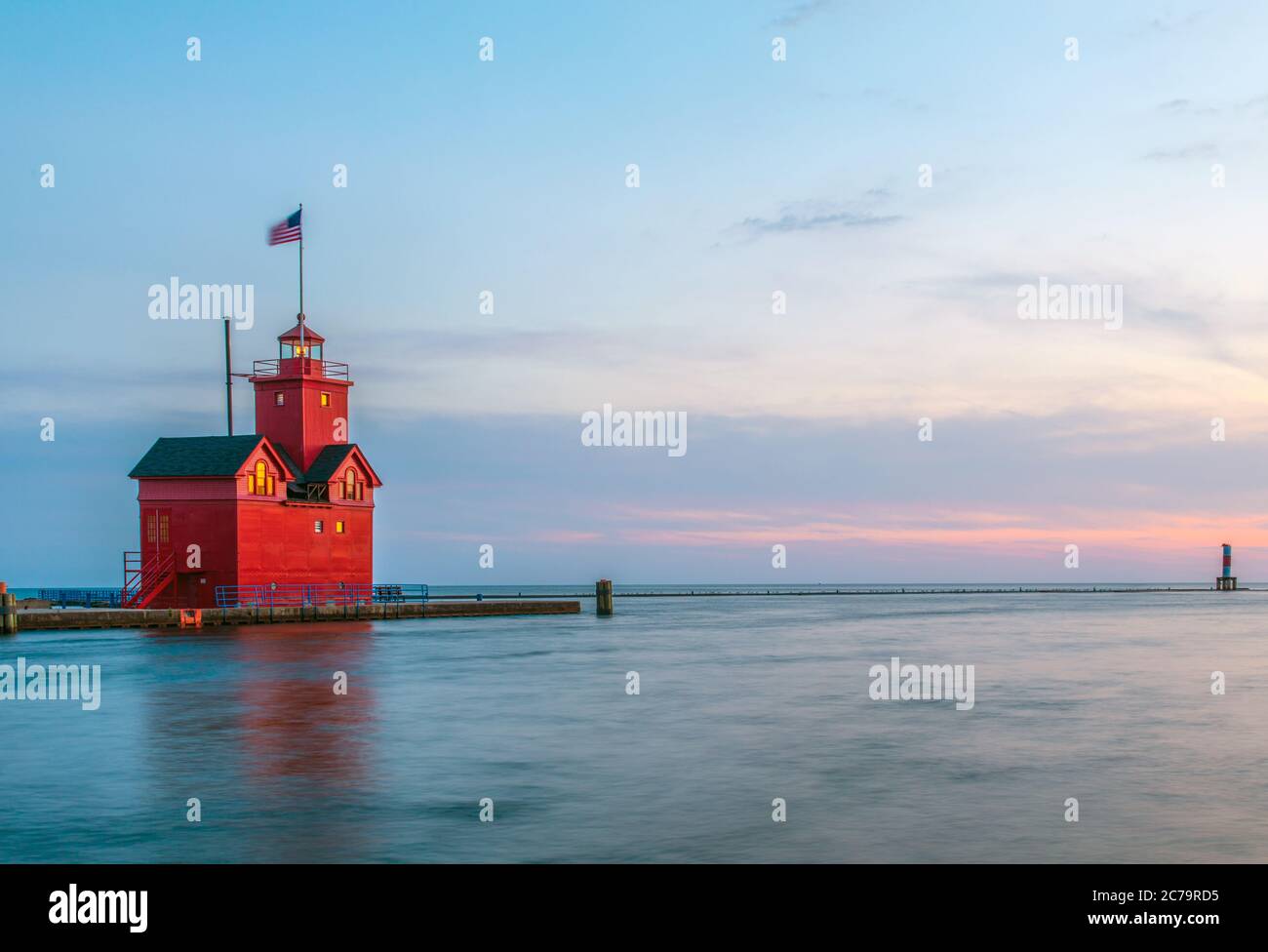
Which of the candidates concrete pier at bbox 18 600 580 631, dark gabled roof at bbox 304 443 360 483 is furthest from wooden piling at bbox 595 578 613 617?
dark gabled roof at bbox 304 443 360 483

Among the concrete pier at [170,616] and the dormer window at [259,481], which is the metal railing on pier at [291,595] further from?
the dormer window at [259,481]

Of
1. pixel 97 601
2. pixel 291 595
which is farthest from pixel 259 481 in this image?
pixel 97 601

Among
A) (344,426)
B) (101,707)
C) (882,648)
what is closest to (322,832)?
(101,707)

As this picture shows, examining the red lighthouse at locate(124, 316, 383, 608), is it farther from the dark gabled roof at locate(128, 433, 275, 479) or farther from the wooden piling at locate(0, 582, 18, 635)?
the wooden piling at locate(0, 582, 18, 635)

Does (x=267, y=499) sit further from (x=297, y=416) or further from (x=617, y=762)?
(x=617, y=762)

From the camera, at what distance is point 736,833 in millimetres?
14094

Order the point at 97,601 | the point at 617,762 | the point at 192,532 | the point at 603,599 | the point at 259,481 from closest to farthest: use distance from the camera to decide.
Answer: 1. the point at 617,762
2. the point at 192,532
3. the point at 259,481
4. the point at 97,601
5. the point at 603,599

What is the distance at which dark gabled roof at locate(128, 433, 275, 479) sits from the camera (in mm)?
49312

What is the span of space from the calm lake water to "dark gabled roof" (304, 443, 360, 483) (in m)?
14.2

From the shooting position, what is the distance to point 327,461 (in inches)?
2144

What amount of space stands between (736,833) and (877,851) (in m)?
1.72

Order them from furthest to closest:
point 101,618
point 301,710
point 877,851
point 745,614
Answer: point 745,614
point 101,618
point 301,710
point 877,851

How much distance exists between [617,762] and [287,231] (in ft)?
124
